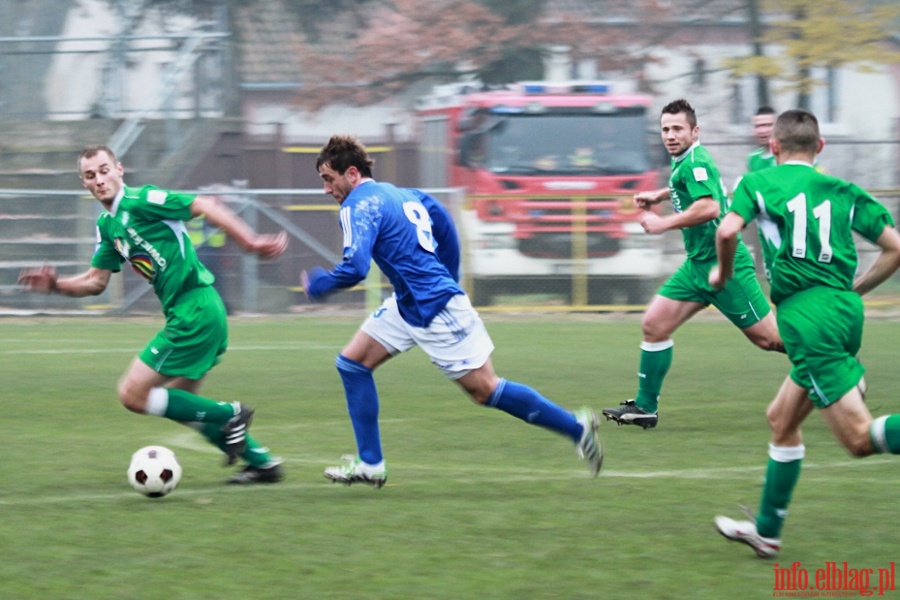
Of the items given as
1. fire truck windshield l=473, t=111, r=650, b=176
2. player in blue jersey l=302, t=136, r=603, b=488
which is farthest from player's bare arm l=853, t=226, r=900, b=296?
fire truck windshield l=473, t=111, r=650, b=176

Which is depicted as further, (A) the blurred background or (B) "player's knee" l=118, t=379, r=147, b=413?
(A) the blurred background

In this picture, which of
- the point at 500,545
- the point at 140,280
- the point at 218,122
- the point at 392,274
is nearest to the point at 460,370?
the point at 392,274

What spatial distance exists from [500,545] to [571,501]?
917 mm

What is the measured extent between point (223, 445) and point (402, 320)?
110cm

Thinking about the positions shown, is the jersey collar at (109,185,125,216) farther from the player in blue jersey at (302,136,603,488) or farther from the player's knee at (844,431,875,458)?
the player's knee at (844,431,875,458)

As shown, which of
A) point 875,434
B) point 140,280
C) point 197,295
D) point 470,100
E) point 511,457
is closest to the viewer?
point 875,434

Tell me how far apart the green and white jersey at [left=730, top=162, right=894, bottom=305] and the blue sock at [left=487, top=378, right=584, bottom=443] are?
5.46ft

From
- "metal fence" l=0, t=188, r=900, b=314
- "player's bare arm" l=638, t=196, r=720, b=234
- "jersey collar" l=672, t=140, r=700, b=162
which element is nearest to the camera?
"player's bare arm" l=638, t=196, r=720, b=234

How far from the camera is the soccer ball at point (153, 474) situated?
6.42 metres

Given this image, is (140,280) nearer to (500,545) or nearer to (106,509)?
(106,509)

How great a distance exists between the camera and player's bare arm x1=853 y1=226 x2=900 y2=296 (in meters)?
5.27

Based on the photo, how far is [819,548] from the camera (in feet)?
17.9

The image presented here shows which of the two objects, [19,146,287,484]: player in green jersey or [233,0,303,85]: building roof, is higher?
[233,0,303,85]: building roof

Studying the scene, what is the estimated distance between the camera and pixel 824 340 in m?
5.08
